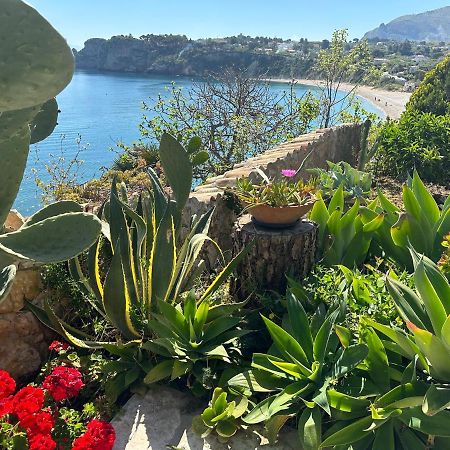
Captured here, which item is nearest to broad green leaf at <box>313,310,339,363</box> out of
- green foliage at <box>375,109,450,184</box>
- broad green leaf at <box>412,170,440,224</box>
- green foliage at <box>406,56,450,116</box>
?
Answer: broad green leaf at <box>412,170,440,224</box>

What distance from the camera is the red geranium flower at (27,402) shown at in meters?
1.84

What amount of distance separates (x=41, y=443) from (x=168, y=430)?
0.57 metres

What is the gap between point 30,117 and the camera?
57.4 inches

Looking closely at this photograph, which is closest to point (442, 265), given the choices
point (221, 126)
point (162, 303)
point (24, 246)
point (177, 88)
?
point (162, 303)

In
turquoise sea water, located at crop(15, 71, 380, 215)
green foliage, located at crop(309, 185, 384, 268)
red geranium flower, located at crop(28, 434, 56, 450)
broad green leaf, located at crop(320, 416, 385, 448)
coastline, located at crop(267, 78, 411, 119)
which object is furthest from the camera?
turquoise sea water, located at crop(15, 71, 380, 215)

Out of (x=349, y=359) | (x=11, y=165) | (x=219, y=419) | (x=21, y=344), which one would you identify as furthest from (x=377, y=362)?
(x=21, y=344)

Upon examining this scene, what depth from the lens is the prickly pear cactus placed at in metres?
1.15

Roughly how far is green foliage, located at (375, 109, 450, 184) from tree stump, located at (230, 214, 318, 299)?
10.8 ft

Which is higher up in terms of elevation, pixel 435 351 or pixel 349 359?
pixel 435 351

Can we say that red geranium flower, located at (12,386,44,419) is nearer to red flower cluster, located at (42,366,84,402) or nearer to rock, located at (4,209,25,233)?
red flower cluster, located at (42,366,84,402)

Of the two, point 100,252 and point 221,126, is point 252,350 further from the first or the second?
point 221,126

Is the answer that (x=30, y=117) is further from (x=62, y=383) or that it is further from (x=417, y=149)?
(x=417, y=149)

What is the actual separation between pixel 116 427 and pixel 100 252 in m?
1.09

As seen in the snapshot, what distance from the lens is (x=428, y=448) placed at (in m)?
1.87
